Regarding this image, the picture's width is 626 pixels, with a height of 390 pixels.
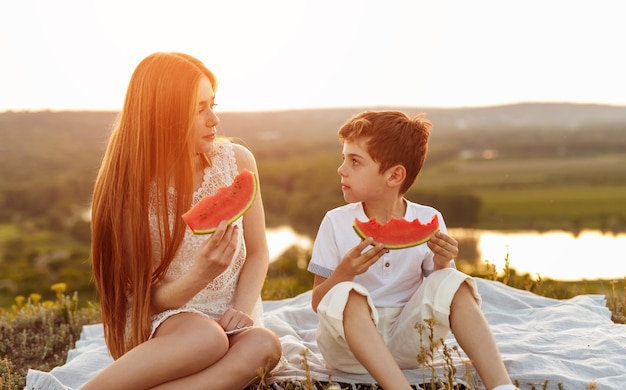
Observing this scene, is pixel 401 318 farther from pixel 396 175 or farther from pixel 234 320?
pixel 234 320

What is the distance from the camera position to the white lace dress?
3.37 meters

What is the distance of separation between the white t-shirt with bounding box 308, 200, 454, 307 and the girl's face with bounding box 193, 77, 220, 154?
718 mm

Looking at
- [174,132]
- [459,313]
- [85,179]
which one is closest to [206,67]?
[174,132]

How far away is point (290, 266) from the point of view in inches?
282

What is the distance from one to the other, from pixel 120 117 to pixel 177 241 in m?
0.71

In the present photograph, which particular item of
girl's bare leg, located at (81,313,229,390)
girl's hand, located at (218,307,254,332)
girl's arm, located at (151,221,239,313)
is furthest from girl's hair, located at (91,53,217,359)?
girl's hand, located at (218,307,254,332)

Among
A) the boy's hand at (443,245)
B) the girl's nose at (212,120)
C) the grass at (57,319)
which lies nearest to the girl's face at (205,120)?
the girl's nose at (212,120)

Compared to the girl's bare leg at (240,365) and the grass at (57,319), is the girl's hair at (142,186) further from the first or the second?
the grass at (57,319)

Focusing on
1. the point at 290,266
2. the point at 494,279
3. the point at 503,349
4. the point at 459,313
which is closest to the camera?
the point at 459,313

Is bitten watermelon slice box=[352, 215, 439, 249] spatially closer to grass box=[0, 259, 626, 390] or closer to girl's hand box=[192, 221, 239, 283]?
girl's hand box=[192, 221, 239, 283]

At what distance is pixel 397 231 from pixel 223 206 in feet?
2.69

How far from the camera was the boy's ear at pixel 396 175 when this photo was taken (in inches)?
130

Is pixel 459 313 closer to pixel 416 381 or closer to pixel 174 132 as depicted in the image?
pixel 416 381

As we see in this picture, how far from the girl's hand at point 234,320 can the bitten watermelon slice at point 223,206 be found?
572 mm
